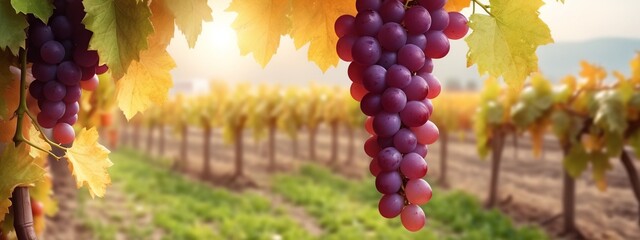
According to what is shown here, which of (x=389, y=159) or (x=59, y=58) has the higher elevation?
(x=59, y=58)

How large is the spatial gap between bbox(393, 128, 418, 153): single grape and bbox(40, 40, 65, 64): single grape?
662mm

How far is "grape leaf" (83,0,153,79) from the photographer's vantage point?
3.43 feet

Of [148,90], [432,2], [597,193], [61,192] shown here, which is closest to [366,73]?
[432,2]

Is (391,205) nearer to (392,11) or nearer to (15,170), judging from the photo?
(392,11)

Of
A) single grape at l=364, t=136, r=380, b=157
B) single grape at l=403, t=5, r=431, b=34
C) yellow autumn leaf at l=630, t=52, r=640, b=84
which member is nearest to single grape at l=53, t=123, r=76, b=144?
single grape at l=364, t=136, r=380, b=157

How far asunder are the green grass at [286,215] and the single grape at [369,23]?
23.9 feet

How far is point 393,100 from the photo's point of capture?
1011 mm

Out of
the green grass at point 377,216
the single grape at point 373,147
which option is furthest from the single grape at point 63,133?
the green grass at point 377,216

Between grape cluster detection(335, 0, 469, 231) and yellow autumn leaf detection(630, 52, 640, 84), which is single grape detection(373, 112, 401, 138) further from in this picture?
yellow autumn leaf detection(630, 52, 640, 84)

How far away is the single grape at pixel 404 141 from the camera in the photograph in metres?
1.01

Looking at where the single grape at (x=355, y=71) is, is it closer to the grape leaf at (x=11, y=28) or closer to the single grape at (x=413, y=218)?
the single grape at (x=413, y=218)

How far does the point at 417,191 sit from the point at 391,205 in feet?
0.16

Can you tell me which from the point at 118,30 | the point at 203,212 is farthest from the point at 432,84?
the point at 203,212

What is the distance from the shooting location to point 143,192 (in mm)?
12516
